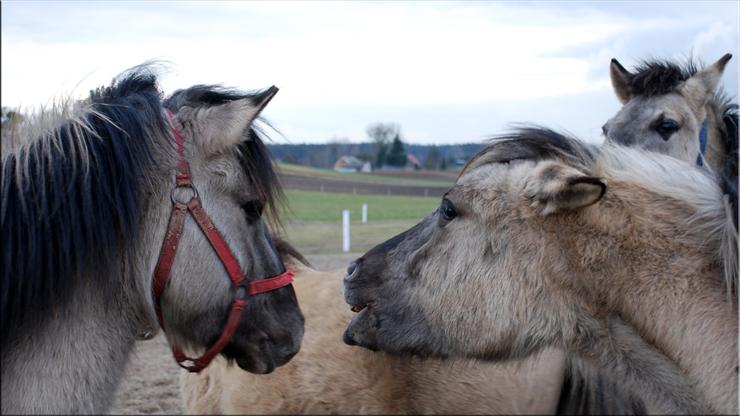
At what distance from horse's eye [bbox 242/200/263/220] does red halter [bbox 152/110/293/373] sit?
21 cm

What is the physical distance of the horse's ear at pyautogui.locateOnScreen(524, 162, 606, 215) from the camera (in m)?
2.55

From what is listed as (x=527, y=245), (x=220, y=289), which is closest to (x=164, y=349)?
(x=220, y=289)

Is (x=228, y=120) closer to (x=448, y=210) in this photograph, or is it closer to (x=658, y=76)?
(x=448, y=210)

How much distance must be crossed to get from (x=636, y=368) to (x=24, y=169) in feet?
7.74

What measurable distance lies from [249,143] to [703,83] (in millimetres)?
4357

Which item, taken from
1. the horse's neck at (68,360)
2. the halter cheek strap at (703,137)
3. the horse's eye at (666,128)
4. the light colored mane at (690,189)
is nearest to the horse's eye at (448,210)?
the light colored mane at (690,189)

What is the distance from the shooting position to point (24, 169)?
2586mm

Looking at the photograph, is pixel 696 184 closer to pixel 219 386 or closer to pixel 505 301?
pixel 505 301

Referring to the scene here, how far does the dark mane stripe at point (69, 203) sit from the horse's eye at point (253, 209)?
0.42 m

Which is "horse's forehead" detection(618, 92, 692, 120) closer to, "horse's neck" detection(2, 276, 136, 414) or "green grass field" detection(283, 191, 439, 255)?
"green grass field" detection(283, 191, 439, 255)

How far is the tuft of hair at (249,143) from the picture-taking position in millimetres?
3016

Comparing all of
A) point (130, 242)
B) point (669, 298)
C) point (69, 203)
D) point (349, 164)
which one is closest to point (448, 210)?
point (669, 298)

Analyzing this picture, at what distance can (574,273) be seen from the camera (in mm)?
2680

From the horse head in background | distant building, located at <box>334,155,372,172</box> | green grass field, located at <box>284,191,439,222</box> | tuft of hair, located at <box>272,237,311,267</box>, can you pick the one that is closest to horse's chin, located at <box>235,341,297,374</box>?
tuft of hair, located at <box>272,237,311,267</box>
